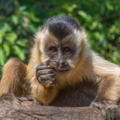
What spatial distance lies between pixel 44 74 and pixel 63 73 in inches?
14.8

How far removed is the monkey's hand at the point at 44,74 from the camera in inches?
225

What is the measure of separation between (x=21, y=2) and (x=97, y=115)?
821cm

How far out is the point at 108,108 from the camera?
529cm

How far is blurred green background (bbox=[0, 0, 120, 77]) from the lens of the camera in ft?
34.9

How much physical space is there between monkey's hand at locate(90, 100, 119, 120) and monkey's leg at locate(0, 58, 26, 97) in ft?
6.22

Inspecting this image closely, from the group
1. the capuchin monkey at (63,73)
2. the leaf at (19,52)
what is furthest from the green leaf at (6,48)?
the capuchin monkey at (63,73)

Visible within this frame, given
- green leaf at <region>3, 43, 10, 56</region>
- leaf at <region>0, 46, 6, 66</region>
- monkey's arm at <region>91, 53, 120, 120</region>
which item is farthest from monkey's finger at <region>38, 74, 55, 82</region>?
green leaf at <region>3, 43, 10, 56</region>

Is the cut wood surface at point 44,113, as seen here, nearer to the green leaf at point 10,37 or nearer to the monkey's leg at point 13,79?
the monkey's leg at point 13,79

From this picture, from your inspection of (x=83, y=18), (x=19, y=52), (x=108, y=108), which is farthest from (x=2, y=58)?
(x=83, y=18)

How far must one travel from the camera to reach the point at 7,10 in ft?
38.7

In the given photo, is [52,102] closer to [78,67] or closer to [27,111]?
[78,67]

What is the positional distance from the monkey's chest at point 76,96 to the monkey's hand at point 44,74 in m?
0.71

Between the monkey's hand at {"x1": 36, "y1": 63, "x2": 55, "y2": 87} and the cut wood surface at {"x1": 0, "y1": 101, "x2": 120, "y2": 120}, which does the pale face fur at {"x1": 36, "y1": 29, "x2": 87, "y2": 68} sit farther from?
the cut wood surface at {"x1": 0, "y1": 101, "x2": 120, "y2": 120}

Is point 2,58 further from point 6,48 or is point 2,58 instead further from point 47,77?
point 47,77
